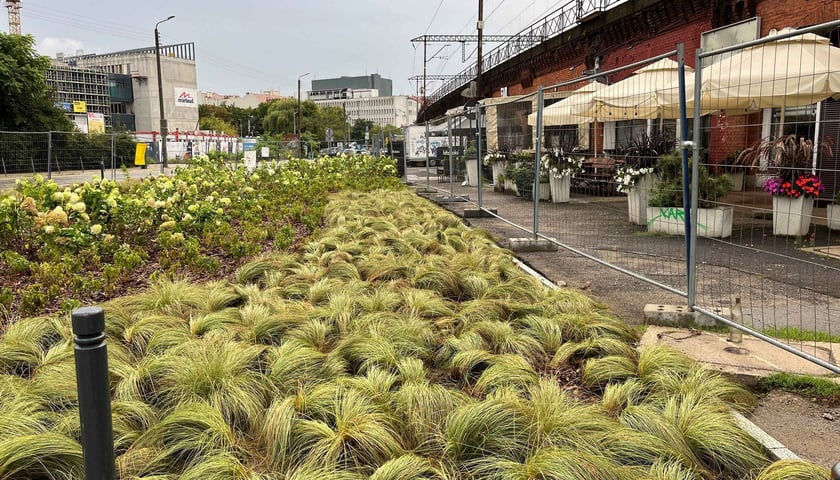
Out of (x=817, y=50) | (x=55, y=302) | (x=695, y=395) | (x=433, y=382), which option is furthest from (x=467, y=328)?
(x=817, y=50)

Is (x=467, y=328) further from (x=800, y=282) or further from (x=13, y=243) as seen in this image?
(x=13, y=243)

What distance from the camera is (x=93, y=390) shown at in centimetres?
183

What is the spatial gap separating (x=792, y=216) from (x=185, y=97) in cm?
11777

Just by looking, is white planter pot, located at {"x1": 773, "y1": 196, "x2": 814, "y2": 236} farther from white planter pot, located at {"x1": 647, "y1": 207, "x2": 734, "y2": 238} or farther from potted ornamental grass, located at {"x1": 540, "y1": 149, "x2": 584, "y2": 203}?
potted ornamental grass, located at {"x1": 540, "y1": 149, "x2": 584, "y2": 203}

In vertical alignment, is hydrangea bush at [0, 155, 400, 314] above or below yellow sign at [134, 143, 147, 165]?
below

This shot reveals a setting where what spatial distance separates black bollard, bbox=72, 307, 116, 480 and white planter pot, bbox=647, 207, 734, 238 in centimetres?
774

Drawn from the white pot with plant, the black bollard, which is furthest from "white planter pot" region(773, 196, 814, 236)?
the white pot with plant

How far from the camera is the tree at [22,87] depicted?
43656mm

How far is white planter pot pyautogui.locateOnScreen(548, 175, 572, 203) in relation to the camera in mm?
13789

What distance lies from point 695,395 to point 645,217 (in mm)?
7545

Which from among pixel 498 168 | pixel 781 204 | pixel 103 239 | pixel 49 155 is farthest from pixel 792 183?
pixel 49 155

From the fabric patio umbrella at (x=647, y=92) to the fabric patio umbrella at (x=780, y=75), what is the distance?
722 millimetres

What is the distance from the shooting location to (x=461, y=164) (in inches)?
863

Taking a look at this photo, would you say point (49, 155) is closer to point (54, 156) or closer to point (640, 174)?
point (54, 156)
